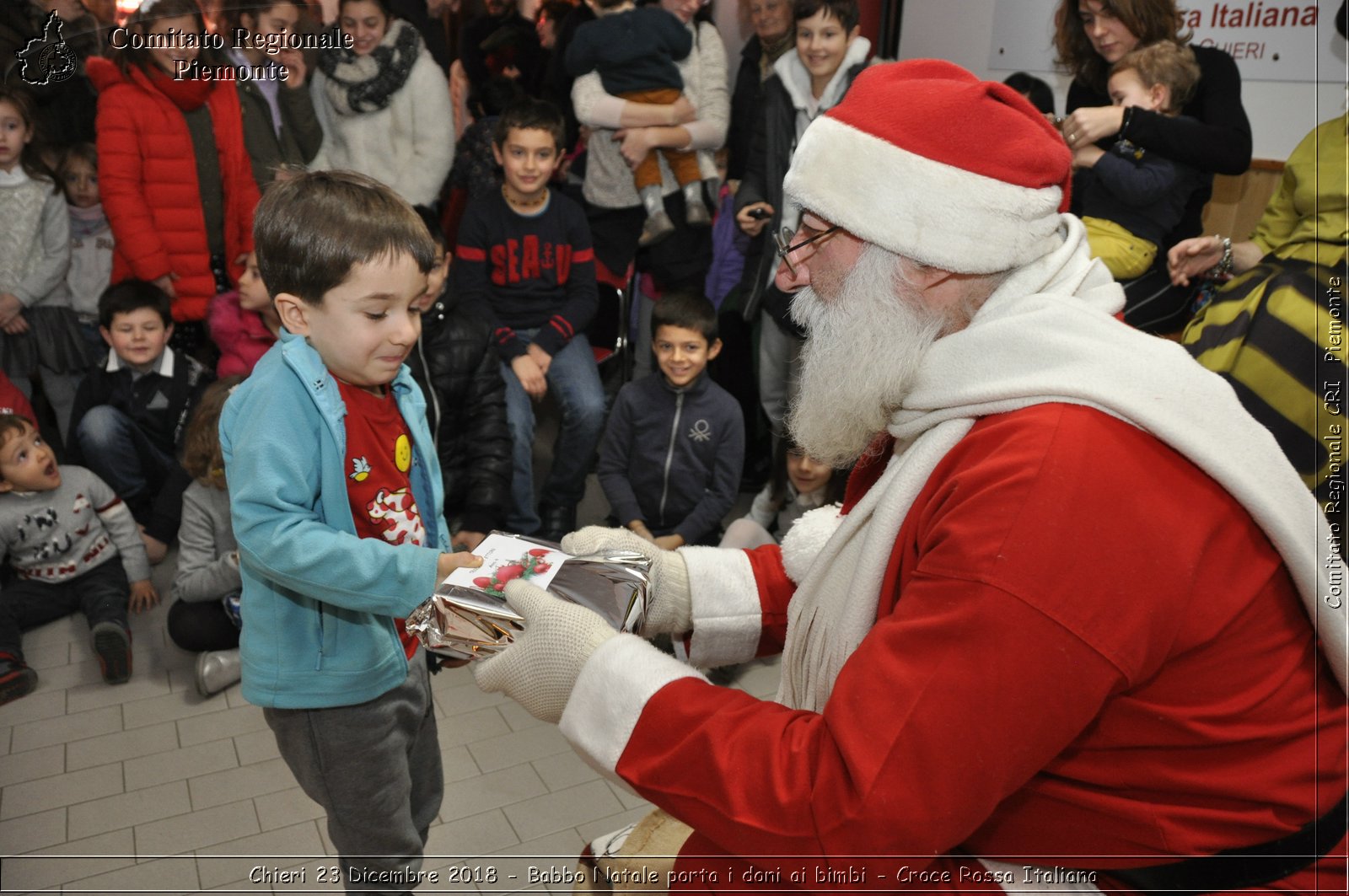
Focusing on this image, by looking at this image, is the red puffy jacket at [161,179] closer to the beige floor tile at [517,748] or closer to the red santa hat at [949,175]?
the beige floor tile at [517,748]

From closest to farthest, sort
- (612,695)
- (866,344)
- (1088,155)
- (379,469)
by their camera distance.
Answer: (612,695), (866,344), (379,469), (1088,155)

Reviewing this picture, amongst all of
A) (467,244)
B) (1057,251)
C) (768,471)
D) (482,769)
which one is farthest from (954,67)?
(768,471)

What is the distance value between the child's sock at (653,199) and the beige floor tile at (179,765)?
9.35ft

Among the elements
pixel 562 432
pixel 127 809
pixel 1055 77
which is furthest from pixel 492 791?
pixel 1055 77

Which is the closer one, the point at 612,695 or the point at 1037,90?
the point at 612,695

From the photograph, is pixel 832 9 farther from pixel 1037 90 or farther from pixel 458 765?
pixel 458 765

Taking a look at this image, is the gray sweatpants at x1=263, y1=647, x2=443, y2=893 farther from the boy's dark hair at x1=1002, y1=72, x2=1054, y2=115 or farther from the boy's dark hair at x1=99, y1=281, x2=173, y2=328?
the boy's dark hair at x1=1002, y1=72, x2=1054, y2=115

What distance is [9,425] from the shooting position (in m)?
3.11

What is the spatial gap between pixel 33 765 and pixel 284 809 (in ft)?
2.56

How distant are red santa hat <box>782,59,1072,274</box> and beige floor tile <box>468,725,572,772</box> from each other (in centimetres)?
196

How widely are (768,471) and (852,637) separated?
3519mm

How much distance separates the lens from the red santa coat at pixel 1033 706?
99 cm

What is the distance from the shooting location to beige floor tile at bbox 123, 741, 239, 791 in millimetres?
2627

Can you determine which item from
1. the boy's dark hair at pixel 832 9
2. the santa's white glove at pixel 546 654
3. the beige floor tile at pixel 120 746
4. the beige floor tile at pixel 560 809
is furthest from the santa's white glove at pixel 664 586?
the boy's dark hair at pixel 832 9
